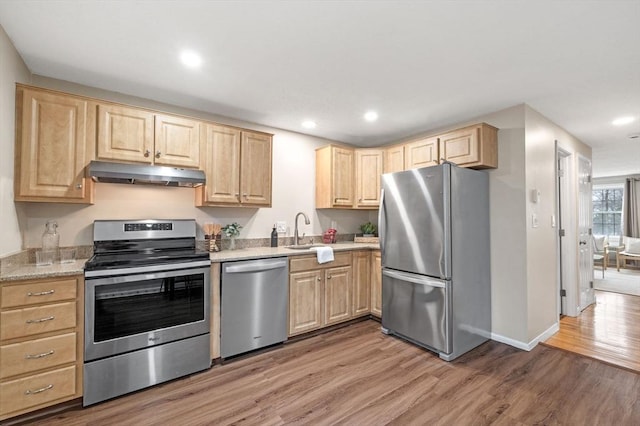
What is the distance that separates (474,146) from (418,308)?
175cm

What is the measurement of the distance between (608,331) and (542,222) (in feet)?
5.17

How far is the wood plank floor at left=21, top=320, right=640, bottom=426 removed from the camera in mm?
1917

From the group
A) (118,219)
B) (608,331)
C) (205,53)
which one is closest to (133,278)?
(118,219)

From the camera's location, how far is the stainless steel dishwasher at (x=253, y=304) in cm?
262

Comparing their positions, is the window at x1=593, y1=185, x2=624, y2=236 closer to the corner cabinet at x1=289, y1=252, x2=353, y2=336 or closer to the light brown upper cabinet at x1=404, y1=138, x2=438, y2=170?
the light brown upper cabinet at x1=404, y1=138, x2=438, y2=170

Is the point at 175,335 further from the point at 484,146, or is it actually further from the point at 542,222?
the point at 542,222

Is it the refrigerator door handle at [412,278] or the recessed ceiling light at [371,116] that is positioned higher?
the recessed ceiling light at [371,116]

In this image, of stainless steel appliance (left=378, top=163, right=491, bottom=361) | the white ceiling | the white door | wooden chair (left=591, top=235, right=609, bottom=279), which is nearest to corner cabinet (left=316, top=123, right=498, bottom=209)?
the white ceiling

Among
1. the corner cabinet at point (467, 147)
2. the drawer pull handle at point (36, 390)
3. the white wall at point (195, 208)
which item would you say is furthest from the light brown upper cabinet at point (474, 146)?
the drawer pull handle at point (36, 390)

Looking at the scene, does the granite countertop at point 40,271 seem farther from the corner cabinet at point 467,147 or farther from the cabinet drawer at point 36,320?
the corner cabinet at point 467,147

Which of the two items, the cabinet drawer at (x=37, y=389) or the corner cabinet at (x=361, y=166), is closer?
the cabinet drawer at (x=37, y=389)

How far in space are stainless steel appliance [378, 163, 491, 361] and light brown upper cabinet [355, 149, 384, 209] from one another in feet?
2.40

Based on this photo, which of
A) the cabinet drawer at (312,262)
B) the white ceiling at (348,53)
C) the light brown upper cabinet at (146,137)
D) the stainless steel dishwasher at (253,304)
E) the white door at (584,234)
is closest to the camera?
the white ceiling at (348,53)

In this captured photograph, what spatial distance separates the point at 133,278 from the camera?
2176 mm
